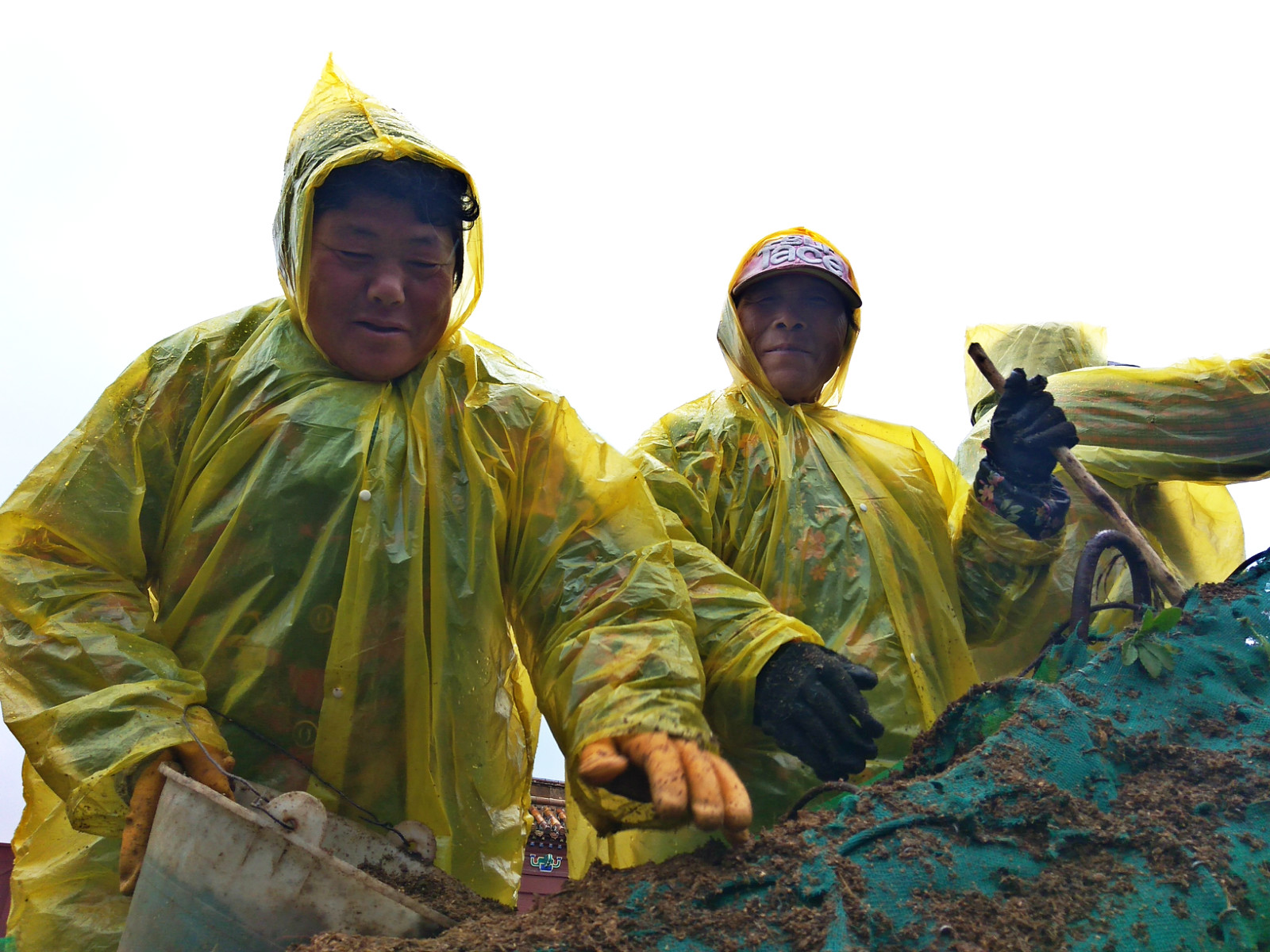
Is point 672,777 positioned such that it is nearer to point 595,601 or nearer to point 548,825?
point 595,601

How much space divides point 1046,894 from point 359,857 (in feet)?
3.05

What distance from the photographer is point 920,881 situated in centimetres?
110

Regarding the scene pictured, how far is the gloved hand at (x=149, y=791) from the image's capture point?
4.42 ft

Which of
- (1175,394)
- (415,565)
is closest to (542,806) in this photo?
(1175,394)

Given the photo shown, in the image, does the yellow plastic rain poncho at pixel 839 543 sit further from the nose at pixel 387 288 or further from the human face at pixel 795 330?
the nose at pixel 387 288

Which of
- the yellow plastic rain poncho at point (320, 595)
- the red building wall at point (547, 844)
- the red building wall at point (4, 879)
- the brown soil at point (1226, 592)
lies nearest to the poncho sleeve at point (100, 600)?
the yellow plastic rain poncho at point (320, 595)

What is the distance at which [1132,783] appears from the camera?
50.0 inches

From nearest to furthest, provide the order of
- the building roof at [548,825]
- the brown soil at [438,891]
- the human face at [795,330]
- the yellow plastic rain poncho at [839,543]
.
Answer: the brown soil at [438,891], the yellow plastic rain poncho at [839,543], the human face at [795,330], the building roof at [548,825]

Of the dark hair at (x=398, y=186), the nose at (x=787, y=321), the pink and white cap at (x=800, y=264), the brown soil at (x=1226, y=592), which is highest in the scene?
the pink and white cap at (x=800, y=264)

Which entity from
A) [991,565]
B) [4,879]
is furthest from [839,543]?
[4,879]

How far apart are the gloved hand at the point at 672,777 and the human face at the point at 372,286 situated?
89cm

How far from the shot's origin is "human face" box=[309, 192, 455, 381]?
1888 mm

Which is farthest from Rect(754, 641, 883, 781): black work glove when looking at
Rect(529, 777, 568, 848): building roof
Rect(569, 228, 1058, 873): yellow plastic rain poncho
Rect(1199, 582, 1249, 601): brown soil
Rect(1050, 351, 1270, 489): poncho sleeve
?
Rect(529, 777, 568, 848): building roof

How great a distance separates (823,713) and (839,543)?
0.81 metres
